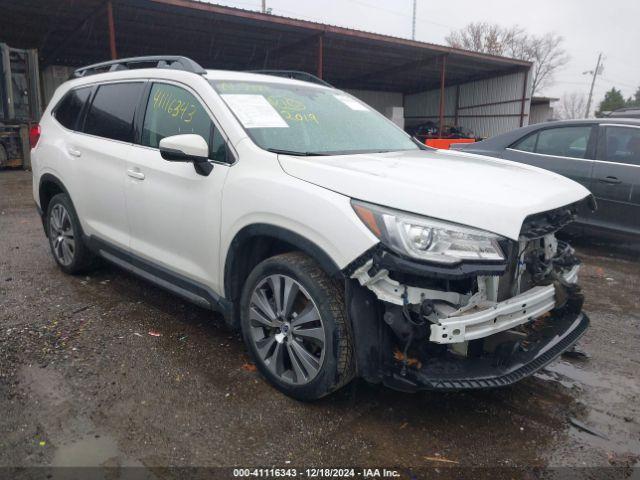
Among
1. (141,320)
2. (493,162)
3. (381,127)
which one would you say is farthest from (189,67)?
(493,162)

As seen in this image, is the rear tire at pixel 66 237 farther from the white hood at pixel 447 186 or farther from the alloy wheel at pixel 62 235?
the white hood at pixel 447 186

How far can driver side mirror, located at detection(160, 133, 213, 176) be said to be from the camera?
286 centimetres

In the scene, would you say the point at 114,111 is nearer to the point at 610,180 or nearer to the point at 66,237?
the point at 66,237

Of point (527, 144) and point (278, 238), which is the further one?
point (527, 144)

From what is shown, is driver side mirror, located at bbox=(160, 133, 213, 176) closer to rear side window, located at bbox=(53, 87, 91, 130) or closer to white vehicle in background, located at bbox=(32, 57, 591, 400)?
white vehicle in background, located at bbox=(32, 57, 591, 400)

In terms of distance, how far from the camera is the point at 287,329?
2695 mm

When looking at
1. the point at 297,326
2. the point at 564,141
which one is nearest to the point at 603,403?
the point at 297,326

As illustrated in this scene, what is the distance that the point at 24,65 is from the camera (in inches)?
547

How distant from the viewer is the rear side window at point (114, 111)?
3.74 m

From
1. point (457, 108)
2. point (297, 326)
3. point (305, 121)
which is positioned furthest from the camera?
point (457, 108)

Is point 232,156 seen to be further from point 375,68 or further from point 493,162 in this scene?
point 375,68

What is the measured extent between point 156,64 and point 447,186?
2558 mm

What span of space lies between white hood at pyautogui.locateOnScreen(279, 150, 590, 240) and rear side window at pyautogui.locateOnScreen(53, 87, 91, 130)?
258cm

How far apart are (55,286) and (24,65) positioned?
12265 millimetres
